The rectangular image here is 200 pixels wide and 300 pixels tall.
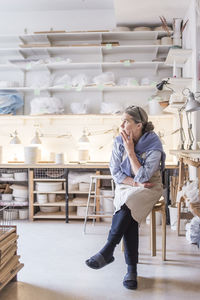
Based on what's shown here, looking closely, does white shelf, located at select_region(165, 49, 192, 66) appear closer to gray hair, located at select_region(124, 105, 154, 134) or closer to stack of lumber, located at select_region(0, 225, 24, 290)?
gray hair, located at select_region(124, 105, 154, 134)

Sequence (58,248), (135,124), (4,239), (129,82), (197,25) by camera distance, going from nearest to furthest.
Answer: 1. (4,239)
2. (135,124)
3. (58,248)
4. (197,25)
5. (129,82)

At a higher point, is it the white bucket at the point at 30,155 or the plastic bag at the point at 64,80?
the plastic bag at the point at 64,80

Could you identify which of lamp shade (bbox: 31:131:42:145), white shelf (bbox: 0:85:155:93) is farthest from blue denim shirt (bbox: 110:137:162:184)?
lamp shade (bbox: 31:131:42:145)

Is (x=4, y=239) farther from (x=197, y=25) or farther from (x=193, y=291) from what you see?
(x=197, y=25)

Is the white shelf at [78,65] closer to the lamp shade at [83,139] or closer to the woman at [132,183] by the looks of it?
the lamp shade at [83,139]

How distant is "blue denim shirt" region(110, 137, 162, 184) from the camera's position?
2.35 m

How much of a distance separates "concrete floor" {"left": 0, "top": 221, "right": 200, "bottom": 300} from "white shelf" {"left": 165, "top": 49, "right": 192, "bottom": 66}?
215cm

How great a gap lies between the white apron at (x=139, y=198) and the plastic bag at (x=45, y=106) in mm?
2461

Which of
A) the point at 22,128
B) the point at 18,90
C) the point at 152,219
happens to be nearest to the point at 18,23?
the point at 18,90

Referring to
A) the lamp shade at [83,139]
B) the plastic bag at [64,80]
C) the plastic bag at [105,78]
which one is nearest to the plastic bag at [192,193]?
the lamp shade at [83,139]

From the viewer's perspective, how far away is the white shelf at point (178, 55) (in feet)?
12.4

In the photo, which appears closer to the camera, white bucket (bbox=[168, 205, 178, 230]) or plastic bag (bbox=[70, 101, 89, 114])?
white bucket (bbox=[168, 205, 178, 230])

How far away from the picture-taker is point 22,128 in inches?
196

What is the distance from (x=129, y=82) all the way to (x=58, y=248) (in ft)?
8.57
